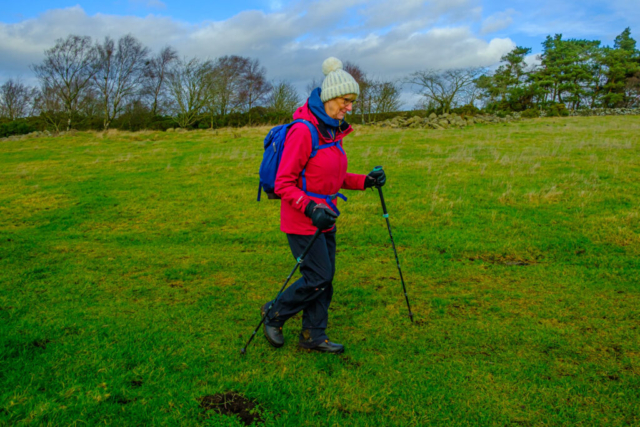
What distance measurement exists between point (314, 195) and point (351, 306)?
2.03 meters

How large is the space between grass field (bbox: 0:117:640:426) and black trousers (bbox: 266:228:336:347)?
27cm

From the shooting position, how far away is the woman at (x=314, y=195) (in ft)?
12.1

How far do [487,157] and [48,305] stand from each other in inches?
547

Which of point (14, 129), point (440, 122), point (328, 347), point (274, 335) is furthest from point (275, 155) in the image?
point (14, 129)

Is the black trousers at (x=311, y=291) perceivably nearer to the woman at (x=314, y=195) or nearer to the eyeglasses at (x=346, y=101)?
the woman at (x=314, y=195)

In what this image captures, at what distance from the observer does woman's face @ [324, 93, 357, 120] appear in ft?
12.5

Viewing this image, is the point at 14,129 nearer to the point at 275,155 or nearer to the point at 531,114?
the point at 275,155

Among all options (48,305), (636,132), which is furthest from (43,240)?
(636,132)

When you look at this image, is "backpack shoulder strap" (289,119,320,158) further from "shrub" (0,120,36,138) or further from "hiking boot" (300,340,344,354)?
"shrub" (0,120,36,138)

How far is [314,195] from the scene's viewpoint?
3852 millimetres

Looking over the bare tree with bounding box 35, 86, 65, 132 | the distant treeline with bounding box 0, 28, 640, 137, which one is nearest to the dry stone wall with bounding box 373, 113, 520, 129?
the distant treeline with bounding box 0, 28, 640, 137

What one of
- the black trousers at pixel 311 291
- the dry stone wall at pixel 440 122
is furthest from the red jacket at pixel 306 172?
the dry stone wall at pixel 440 122

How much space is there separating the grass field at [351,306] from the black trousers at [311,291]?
0.27 metres

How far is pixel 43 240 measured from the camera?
8.36m
